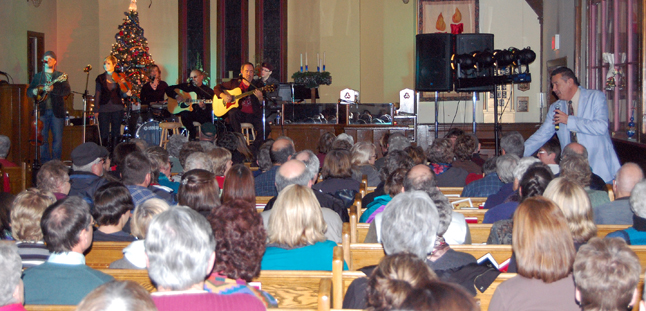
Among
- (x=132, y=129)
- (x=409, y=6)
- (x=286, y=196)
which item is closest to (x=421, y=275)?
(x=286, y=196)

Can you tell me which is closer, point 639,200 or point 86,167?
point 639,200

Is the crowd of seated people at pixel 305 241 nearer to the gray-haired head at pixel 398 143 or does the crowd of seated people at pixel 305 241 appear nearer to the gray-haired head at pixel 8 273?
the gray-haired head at pixel 8 273

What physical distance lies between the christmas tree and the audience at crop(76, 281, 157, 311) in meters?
10.7

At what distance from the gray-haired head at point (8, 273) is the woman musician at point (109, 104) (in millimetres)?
7236

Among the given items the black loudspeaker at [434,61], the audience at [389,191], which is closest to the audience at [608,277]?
the audience at [389,191]

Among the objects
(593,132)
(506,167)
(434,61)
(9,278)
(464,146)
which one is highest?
(434,61)

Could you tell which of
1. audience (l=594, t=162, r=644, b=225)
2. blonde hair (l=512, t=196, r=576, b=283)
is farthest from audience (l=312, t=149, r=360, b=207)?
blonde hair (l=512, t=196, r=576, b=283)

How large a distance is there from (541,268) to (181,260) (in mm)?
1173

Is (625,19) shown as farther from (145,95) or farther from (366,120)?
(145,95)

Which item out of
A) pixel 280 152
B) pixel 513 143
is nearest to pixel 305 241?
pixel 280 152

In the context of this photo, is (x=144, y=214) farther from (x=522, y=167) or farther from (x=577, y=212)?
(x=522, y=167)

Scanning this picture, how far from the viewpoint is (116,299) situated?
4.29 ft

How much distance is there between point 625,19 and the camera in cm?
668

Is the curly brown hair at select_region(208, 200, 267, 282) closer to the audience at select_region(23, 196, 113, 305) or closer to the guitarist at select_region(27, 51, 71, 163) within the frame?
the audience at select_region(23, 196, 113, 305)
